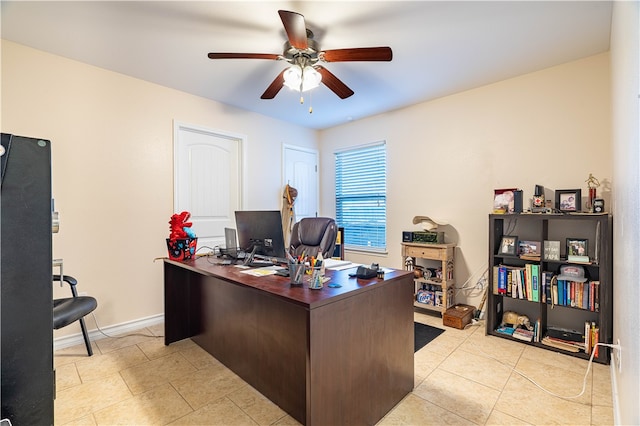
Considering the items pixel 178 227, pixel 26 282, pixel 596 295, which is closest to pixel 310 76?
pixel 178 227

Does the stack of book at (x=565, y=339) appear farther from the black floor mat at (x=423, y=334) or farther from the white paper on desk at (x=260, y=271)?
the white paper on desk at (x=260, y=271)

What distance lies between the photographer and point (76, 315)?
2193mm

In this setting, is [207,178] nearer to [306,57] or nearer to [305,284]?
[306,57]

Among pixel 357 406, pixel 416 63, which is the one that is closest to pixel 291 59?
pixel 416 63

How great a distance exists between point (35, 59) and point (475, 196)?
14.3ft

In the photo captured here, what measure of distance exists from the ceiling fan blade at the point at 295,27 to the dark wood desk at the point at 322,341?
150cm

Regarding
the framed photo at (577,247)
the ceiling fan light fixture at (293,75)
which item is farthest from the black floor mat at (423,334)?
the ceiling fan light fixture at (293,75)

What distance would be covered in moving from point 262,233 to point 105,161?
1.86 metres

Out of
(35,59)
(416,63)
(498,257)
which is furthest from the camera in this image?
(498,257)

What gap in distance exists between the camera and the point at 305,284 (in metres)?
1.68

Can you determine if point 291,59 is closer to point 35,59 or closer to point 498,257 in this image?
point 35,59

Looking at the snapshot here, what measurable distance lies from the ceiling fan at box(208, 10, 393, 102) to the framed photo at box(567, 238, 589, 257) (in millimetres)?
2228

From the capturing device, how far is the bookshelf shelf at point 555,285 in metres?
2.29

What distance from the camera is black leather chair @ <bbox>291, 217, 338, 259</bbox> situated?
2723 mm
